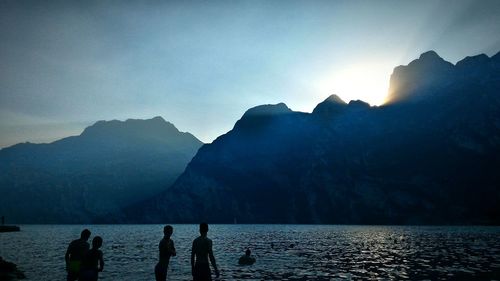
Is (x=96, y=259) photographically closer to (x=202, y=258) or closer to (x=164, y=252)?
(x=164, y=252)

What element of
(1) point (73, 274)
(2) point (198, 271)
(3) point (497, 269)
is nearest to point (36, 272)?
(1) point (73, 274)

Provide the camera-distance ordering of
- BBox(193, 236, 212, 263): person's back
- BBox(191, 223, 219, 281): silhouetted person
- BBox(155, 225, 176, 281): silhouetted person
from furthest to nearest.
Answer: BBox(155, 225, 176, 281): silhouetted person → BBox(193, 236, 212, 263): person's back → BBox(191, 223, 219, 281): silhouetted person

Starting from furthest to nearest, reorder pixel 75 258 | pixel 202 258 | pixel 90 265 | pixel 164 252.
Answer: pixel 164 252 < pixel 75 258 < pixel 202 258 < pixel 90 265

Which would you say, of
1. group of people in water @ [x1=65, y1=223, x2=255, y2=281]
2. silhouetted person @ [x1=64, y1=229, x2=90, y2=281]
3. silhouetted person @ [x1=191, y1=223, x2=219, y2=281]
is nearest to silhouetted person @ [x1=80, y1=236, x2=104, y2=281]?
group of people in water @ [x1=65, y1=223, x2=255, y2=281]

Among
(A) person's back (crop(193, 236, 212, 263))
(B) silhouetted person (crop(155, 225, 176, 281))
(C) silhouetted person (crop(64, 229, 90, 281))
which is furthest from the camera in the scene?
(B) silhouetted person (crop(155, 225, 176, 281))

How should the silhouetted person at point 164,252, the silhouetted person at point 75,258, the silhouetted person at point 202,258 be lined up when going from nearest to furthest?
the silhouetted person at point 202,258, the silhouetted person at point 75,258, the silhouetted person at point 164,252

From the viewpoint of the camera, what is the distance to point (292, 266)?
38656 millimetres

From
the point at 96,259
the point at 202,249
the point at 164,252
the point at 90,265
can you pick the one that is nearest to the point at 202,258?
the point at 202,249

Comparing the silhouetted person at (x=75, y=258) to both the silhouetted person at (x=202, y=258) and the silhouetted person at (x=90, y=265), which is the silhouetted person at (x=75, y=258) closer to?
the silhouetted person at (x=90, y=265)

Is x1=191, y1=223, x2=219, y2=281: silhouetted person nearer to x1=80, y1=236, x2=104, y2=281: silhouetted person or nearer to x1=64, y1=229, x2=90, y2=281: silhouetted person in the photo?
x1=80, y1=236, x2=104, y2=281: silhouetted person

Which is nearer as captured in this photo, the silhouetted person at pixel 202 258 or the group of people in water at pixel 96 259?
the group of people in water at pixel 96 259

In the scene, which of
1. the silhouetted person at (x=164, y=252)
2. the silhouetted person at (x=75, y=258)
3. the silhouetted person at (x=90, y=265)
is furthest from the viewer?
the silhouetted person at (x=164, y=252)

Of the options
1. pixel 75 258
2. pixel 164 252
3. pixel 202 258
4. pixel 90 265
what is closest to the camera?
pixel 90 265

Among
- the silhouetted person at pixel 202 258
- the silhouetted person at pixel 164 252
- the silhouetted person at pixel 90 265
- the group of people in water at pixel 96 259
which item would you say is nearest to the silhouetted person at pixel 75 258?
the group of people in water at pixel 96 259
